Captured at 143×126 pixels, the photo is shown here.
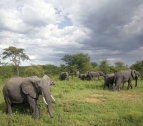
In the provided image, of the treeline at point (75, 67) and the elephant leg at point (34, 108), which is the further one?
the treeline at point (75, 67)

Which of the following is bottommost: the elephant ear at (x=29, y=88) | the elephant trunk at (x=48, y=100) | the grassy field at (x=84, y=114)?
the grassy field at (x=84, y=114)

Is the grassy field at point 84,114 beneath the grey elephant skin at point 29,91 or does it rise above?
beneath

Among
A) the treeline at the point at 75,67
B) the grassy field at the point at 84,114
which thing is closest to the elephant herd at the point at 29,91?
the grassy field at the point at 84,114

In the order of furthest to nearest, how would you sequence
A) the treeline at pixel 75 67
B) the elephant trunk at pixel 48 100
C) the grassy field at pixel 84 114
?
the treeline at pixel 75 67 < the elephant trunk at pixel 48 100 < the grassy field at pixel 84 114

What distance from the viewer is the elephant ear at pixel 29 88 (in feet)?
28.8

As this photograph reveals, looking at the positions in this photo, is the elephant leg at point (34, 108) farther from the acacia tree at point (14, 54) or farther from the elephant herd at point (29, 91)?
the acacia tree at point (14, 54)

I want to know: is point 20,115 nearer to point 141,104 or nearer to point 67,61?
point 141,104

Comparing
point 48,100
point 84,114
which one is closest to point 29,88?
point 48,100

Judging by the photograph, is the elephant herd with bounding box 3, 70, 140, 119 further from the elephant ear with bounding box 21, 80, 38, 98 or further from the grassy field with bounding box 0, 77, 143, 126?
the grassy field with bounding box 0, 77, 143, 126

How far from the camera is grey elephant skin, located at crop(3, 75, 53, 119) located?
8.47m

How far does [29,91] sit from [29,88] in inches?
5.8

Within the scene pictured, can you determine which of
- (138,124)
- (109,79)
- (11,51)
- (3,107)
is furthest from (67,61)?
(138,124)

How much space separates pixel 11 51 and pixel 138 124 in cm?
3913

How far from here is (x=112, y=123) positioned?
25.2 ft
